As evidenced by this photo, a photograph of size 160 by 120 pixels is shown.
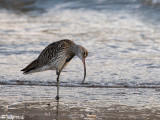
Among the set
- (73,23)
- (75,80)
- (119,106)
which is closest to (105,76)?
(75,80)

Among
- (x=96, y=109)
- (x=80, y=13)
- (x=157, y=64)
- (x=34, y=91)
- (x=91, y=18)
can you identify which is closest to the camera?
(x=96, y=109)

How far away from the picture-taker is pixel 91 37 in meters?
12.0

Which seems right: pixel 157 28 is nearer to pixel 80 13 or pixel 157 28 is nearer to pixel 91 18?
pixel 91 18

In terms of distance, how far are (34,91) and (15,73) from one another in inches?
51.6

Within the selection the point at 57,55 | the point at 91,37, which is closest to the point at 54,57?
the point at 57,55

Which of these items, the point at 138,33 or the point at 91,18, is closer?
the point at 138,33

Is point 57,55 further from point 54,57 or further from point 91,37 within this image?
point 91,37

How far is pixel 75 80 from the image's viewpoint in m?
7.84

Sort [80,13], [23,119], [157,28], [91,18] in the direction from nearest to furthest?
[23,119] < [157,28] < [91,18] < [80,13]

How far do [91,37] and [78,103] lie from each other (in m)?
5.80

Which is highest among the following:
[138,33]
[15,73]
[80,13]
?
[80,13]

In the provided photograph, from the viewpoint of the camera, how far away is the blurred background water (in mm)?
8039

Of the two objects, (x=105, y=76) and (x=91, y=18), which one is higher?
(x=91, y=18)

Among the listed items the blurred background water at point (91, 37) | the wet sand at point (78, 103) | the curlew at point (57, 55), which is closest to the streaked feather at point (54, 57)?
the curlew at point (57, 55)
